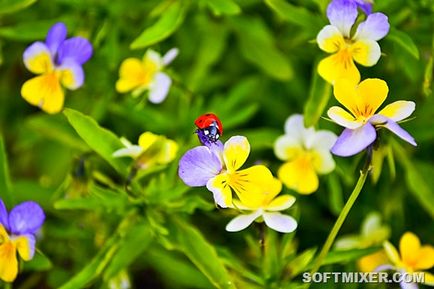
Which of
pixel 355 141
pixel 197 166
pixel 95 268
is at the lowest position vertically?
pixel 95 268

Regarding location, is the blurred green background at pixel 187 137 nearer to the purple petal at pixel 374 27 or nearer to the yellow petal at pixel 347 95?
the purple petal at pixel 374 27

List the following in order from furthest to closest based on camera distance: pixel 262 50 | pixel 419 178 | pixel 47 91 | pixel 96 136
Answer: pixel 262 50
pixel 419 178
pixel 47 91
pixel 96 136

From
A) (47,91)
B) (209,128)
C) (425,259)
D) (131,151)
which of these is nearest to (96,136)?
(131,151)

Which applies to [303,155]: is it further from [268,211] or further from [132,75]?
[132,75]

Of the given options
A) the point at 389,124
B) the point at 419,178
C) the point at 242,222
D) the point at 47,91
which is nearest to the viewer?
the point at 389,124

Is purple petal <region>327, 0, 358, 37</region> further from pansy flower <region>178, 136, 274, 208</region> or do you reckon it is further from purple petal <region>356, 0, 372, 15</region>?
pansy flower <region>178, 136, 274, 208</region>

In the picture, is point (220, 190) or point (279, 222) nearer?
point (220, 190)

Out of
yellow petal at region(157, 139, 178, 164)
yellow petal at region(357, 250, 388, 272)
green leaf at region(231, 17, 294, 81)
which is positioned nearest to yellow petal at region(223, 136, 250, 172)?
yellow petal at region(157, 139, 178, 164)
